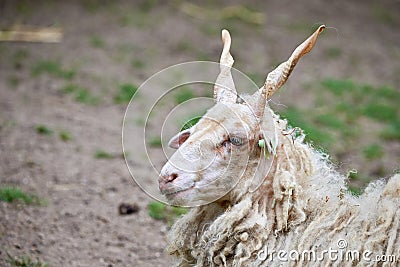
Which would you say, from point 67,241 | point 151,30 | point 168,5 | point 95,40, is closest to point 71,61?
point 95,40

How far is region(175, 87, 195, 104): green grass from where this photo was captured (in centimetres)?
751

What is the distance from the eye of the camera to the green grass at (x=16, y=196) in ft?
16.2

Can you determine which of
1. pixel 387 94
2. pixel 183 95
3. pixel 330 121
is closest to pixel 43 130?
pixel 183 95

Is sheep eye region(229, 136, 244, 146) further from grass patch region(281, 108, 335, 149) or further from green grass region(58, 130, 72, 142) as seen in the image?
green grass region(58, 130, 72, 142)

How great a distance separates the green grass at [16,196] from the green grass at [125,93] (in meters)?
2.55

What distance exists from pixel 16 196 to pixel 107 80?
10.8ft

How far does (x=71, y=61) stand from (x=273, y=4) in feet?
14.3

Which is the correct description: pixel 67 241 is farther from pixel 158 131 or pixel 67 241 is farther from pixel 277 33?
pixel 277 33

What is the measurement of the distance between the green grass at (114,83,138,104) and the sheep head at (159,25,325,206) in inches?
165

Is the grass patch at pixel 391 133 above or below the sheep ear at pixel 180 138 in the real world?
above

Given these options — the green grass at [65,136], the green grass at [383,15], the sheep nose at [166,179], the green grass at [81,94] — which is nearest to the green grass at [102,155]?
the green grass at [65,136]

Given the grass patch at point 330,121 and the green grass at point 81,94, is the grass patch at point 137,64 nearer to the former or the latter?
the green grass at point 81,94

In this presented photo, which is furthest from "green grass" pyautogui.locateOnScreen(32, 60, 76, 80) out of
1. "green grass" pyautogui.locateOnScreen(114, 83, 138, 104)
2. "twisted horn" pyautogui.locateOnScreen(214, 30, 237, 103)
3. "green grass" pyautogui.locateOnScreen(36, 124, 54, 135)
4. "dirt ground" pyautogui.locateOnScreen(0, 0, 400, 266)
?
"twisted horn" pyautogui.locateOnScreen(214, 30, 237, 103)

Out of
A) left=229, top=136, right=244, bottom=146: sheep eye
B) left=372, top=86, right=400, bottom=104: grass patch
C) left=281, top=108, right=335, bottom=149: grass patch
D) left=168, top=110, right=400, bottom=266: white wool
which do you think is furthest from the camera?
left=372, top=86, right=400, bottom=104: grass patch
